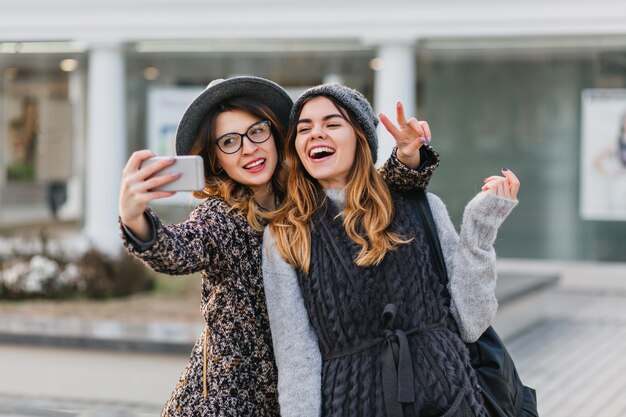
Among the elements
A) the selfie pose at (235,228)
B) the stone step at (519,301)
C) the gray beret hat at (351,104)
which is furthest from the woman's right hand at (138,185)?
the stone step at (519,301)

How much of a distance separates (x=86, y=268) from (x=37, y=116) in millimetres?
6280

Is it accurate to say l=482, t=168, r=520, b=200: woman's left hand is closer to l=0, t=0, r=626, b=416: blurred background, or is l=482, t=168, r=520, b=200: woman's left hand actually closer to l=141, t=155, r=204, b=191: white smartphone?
l=141, t=155, r=204, b=191: white smartphone

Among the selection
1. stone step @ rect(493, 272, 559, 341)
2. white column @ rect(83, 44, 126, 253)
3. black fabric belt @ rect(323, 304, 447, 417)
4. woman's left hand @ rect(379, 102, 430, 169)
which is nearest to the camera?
black fabric belt @ rect(323, 304, 447, 417)

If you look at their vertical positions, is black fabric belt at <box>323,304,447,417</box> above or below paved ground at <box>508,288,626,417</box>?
above

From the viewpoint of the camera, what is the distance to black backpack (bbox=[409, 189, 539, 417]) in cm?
258

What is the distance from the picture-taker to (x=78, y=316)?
382 inches

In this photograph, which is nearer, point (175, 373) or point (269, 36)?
point (175, 373)

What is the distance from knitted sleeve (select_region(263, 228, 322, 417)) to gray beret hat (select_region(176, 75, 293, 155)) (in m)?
0.39

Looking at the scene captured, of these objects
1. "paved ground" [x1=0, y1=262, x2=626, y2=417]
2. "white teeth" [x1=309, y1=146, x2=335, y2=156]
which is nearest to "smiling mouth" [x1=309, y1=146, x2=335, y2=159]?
"white teeth" [x1=309, y1=146, x2=335, y2=156]

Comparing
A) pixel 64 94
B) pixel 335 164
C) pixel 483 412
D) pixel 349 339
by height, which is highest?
pixel 64 94

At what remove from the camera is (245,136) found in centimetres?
267

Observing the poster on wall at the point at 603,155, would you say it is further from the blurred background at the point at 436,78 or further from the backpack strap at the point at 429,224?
the backpack strap at the point at 429,224

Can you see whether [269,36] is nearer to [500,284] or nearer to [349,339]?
[500,284]

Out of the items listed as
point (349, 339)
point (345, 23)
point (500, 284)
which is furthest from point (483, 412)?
point (345, 23)
